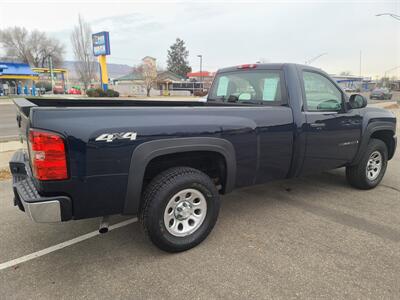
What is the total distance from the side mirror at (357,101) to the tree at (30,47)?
74.8 metres

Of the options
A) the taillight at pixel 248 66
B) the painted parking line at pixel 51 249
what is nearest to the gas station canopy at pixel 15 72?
the taillight at pixel 248 66

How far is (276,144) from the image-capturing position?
12.1ft

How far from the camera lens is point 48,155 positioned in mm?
2393

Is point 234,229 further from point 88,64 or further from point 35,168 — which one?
point 88,64

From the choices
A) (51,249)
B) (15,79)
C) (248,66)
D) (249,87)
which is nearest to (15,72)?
(15,79)

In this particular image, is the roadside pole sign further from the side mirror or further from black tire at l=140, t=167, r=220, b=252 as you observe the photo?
black tire at l=140, t=167, r=220, b=252

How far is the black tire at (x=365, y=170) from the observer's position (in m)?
4.82

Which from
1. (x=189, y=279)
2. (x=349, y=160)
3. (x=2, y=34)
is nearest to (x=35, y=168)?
(x=189, y=279)

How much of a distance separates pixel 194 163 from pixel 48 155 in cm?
151

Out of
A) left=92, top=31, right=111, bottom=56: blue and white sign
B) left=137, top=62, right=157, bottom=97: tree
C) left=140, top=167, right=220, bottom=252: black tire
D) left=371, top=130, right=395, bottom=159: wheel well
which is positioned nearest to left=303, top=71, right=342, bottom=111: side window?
left=371, top=130, right=395, bottom=159: wheel well

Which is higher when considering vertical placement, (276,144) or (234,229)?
(276,144)

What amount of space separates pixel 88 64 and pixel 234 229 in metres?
53.4

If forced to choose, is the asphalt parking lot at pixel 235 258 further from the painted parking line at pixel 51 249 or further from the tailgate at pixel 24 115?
the tailgate at pixel 24 115

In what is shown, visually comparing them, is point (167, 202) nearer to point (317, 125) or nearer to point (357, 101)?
point (317, 125)
